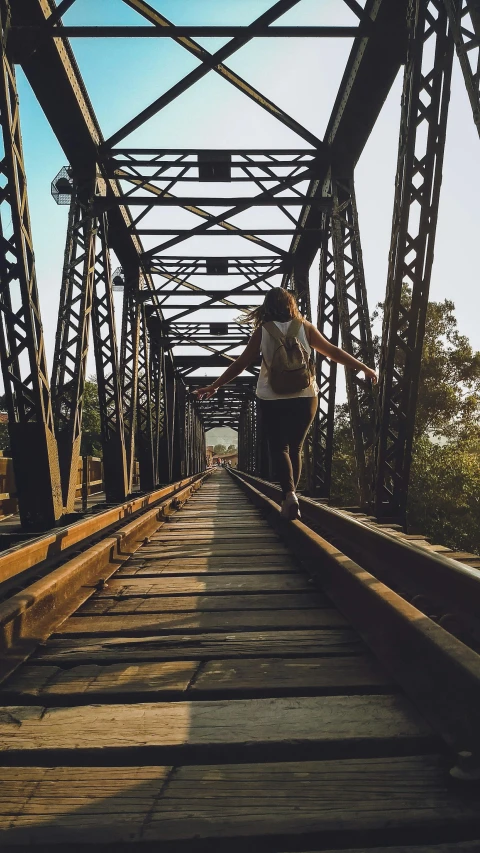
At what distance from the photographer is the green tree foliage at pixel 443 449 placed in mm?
23375

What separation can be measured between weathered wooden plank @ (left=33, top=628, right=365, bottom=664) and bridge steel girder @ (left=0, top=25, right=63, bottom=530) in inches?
129

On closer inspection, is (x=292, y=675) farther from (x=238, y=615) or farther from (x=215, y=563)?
(x=215, y=563)

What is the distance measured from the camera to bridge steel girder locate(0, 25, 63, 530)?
4836mm

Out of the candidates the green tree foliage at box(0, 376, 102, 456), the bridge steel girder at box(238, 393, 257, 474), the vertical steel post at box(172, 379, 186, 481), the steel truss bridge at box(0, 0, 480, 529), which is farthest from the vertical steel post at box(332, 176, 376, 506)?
the green tree foliage at box(0, 376, 102, 456)

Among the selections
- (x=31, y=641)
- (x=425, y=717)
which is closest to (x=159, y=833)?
(x=425, y=717)

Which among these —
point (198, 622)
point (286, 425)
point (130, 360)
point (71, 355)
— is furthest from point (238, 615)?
point (130, 360)

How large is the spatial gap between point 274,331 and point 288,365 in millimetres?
297

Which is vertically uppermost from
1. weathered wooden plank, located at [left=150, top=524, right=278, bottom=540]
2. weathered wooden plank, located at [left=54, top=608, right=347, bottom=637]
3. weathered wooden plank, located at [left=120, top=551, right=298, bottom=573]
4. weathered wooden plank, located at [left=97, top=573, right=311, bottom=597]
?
weathered wooden plank, located at [left=54, top=608, right=347, bottom=637]

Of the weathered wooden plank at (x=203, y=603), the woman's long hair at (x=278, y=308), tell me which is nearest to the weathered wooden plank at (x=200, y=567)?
the weathered wooden plank at (x=203, y=603)

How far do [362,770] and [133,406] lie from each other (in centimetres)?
991

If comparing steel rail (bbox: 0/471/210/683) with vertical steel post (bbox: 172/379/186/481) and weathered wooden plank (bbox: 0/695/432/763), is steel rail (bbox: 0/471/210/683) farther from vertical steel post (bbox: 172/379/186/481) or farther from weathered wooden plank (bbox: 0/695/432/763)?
vertical steel post (bbox: 172/379/186/481)

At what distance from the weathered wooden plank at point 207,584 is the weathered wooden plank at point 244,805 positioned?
5.56 ft

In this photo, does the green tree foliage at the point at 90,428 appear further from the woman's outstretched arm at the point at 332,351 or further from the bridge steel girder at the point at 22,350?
the woman's outstretched arm at the point at 332,351

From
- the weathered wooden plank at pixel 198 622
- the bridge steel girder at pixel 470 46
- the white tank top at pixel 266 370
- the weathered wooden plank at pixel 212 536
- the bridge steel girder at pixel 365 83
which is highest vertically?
the bridge steel girder at pixel 365 83
